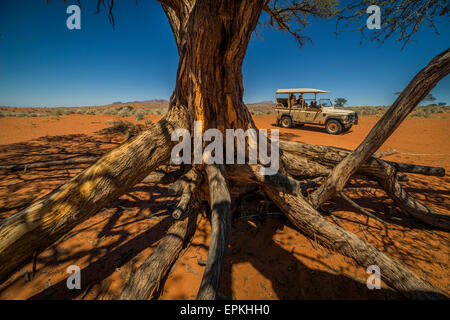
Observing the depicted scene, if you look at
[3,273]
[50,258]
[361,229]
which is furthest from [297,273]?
[50,258]

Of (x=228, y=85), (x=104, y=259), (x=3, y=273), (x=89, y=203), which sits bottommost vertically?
(x=104, y=259)

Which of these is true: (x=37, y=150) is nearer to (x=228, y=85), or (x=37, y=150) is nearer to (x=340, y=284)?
(x=228, y=85)

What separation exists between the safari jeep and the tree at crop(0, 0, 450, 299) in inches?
343

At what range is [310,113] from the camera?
11156 millimetres

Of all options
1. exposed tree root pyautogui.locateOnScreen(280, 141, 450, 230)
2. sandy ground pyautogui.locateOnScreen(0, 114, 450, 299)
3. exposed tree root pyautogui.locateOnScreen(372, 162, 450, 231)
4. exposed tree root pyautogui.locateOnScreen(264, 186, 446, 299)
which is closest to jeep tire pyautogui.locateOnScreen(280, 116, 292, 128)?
sandy ground pyautogui.locateOnScreen(0, 114, 450, 299)

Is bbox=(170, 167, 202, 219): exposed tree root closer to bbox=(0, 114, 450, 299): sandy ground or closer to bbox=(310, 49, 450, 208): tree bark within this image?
bbox=(0, 114, 450, 299): sandy ground

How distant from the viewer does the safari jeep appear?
10247 mm

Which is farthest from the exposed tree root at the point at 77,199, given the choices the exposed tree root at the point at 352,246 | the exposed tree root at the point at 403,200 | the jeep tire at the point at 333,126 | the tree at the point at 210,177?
the jeep tire at the point at 333,126

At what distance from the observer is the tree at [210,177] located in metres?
1.24
